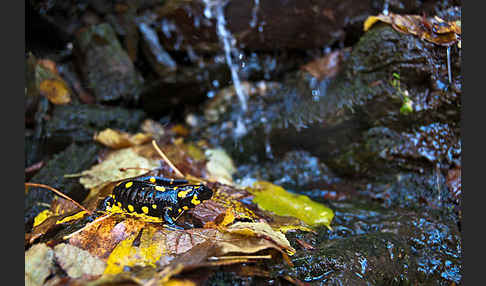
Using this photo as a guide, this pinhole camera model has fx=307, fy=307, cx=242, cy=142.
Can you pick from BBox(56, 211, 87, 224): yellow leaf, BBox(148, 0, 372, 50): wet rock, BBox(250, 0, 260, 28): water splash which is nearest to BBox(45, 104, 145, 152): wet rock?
BBox(148, 0, 372, 50): wet rock

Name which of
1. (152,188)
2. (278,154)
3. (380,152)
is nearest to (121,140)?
(152,188)

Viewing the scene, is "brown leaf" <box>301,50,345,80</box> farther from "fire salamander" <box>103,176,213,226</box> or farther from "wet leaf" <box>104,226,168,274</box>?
"wet leaf" <box>104,226,168,274</box>

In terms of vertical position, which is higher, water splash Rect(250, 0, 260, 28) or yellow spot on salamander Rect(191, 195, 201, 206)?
water splash Rect(250, 0, 260, 28)

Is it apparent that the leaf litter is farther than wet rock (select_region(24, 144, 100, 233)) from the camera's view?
No

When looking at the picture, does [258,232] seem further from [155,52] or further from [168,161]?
[155,52]

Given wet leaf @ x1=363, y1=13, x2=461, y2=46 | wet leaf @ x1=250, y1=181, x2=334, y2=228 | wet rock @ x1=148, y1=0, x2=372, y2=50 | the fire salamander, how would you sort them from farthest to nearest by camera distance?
wet rock @ x1=148, y1=0, x2=372, y2=50
wet leaf @ x1=363, y1=13, x2=461, y2=46
wet leaf @ x1=250, y1=181, x2=334, y2=228
the fire salamander

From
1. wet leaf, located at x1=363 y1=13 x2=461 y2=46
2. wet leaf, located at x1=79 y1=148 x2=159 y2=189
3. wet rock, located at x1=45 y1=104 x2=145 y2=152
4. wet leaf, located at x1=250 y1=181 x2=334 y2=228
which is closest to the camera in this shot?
wet leaf, located at x1=250 y1=181 x2=334 y2=228

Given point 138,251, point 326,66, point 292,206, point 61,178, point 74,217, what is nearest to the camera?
point 138,251

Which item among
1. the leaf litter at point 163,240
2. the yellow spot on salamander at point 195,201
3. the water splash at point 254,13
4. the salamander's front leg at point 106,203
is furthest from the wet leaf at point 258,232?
the water splash at point 254,13

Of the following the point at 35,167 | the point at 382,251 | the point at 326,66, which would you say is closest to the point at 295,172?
the point at 326,66
